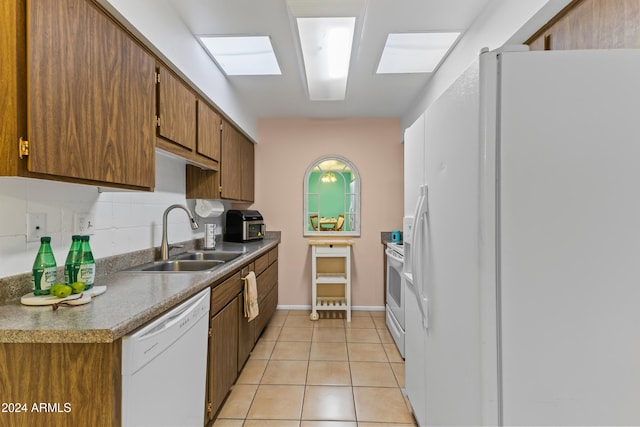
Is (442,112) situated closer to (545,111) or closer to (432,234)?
(545,111)

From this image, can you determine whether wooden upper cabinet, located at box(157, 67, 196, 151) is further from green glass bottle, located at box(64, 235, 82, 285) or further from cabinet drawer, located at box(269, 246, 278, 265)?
cabinet drawer, located at box(269, 246, 278, 265)

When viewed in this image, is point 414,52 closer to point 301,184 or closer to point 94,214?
point 301,184

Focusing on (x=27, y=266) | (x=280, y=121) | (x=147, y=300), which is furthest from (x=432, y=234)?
(x=280, y=121)

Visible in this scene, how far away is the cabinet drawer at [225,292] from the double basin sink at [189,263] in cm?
13

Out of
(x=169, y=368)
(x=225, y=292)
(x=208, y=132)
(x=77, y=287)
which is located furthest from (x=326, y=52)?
(x=169, y=368)

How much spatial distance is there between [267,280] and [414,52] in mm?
2394

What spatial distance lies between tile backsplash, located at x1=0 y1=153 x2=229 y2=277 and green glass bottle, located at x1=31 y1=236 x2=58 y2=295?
5.5 inches

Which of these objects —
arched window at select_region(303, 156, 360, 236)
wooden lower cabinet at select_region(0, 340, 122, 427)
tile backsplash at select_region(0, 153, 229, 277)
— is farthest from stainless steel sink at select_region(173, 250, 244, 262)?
wooden lower cabinet at select_region(0, 340, 122, 427)

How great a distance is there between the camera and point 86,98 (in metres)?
1.17

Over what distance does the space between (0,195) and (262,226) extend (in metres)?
2.57

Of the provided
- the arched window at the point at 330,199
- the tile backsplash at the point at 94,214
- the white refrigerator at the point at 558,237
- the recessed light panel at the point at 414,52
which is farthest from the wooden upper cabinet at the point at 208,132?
the white refrigerator at the point at 558,237

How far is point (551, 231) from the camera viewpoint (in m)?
0.93

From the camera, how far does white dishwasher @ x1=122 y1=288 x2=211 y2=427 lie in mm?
970

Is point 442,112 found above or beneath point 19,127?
above
